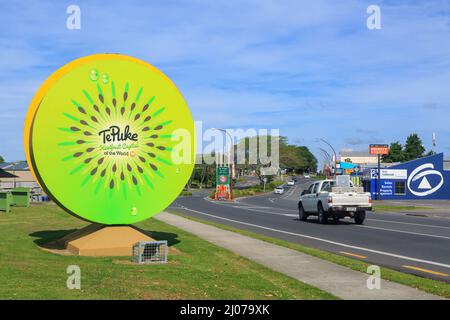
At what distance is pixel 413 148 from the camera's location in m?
132

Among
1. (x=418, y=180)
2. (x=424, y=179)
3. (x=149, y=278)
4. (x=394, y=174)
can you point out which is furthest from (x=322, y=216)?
(x=424, y=179)

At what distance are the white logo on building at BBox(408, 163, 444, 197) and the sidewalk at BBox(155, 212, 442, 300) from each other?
55192 mm

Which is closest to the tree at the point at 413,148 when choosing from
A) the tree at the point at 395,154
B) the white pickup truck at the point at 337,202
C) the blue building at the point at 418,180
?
the tree at the point at 395,154

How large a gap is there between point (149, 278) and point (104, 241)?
11.6 feet

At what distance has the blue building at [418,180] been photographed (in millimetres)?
66250

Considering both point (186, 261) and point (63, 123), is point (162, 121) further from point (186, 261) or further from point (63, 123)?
point (186, 261)

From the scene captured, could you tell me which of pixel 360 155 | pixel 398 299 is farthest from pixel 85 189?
pixel 360 155

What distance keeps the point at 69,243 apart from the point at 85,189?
4.41 ft

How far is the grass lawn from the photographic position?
7.68 metres

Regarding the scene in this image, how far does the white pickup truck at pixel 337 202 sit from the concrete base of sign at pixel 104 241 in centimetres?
1312

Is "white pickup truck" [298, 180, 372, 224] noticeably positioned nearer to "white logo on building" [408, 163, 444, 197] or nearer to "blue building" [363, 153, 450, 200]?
"blue building" [363, 153, 450, 200]

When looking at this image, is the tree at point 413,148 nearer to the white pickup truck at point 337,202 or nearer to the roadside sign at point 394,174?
the roadside sign at point 394,174

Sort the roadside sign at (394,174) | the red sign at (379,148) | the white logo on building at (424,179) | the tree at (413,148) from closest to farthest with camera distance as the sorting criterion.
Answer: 1. the roadside sign at (394,174)
2. the white logo on building at (424,179)
3. the red sign at (379,148)
4. the tree at (413,148)
